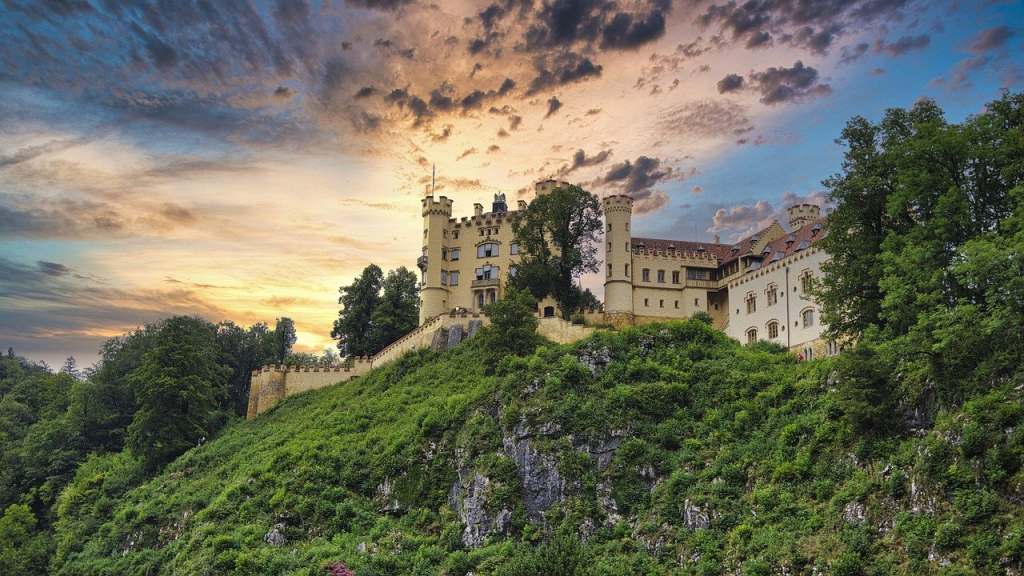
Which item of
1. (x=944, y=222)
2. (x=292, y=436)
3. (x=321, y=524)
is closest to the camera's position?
(x=944, y=222)

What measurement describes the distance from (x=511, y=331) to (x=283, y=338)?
147 ft

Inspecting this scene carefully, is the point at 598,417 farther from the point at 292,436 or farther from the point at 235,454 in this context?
the point at 235,454

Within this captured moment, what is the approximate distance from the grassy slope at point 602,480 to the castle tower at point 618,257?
14.0 meters

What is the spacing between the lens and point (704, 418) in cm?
4734

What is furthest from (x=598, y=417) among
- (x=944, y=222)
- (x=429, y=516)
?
(x=944, y=222)

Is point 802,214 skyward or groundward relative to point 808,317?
skyward

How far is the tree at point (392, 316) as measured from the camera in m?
84.4

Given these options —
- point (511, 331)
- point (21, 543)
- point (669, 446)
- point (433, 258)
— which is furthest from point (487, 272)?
point (21, 543)

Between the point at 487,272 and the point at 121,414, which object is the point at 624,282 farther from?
the point at 121,414

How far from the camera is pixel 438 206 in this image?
277ft

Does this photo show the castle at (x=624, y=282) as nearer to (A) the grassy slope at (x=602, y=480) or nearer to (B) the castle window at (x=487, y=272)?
(B) the castle window at (x=487, y=272)

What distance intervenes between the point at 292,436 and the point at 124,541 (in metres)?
12.3

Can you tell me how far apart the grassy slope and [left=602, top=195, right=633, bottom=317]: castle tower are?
1396 cm

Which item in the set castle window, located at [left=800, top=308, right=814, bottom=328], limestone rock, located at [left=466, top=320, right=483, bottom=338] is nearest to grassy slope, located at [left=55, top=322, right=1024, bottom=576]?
limestone rock, located at [left=466, top=320, right=483, bottom=338]
